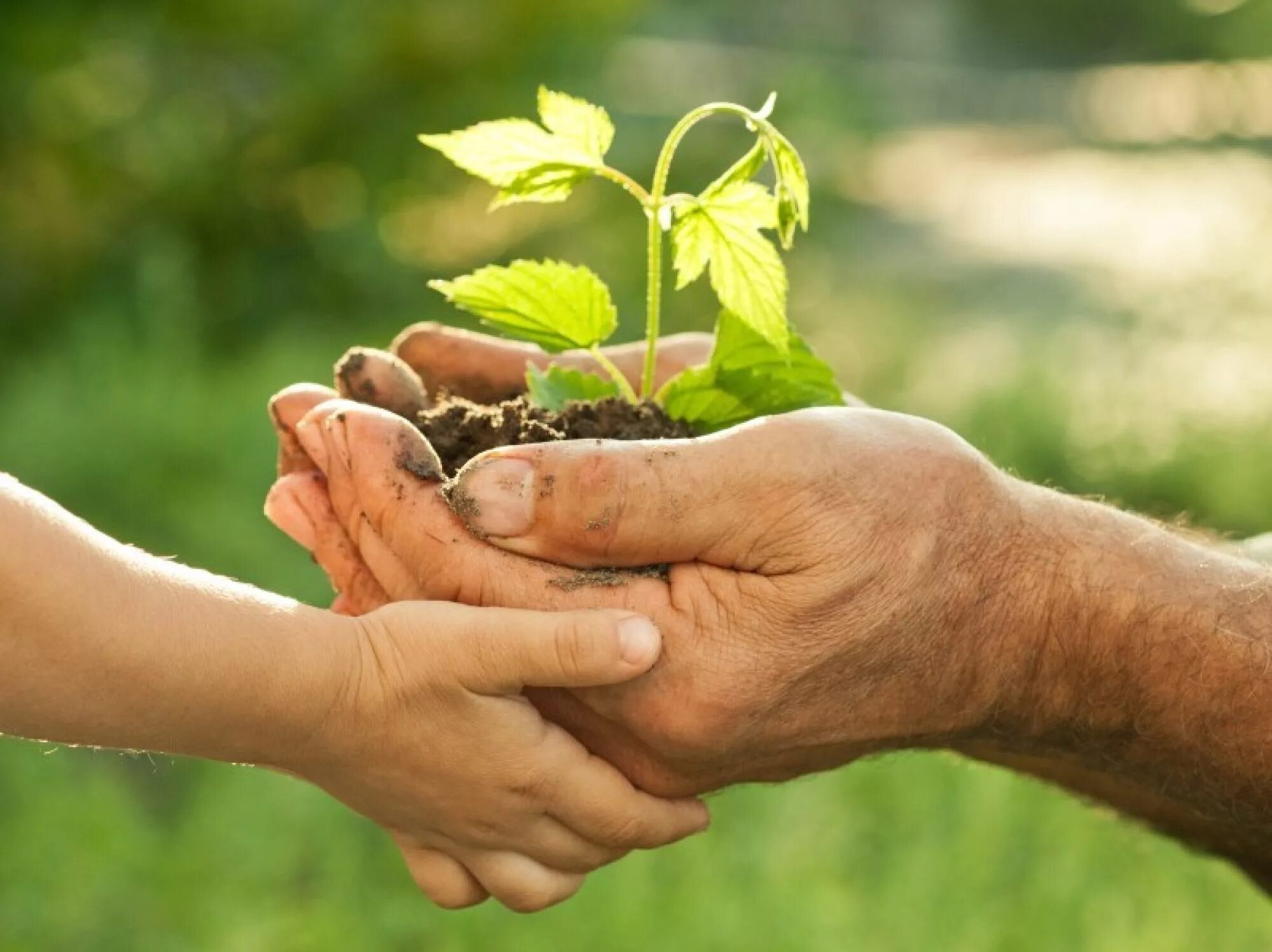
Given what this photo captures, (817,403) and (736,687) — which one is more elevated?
(817,403)

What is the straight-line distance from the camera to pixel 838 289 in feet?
24.3

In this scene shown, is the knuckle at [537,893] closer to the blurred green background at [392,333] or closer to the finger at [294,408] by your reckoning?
the finger at [294,408]

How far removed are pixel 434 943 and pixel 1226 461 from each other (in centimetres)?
312

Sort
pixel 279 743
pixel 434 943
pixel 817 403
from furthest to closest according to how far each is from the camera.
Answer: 1. pixel 434 943
2. pixel 817 403
3. pixel 279 743

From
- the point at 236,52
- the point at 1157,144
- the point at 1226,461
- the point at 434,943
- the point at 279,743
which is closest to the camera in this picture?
the point at 279,743

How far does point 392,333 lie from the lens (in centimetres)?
558

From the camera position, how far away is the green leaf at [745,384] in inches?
70.6

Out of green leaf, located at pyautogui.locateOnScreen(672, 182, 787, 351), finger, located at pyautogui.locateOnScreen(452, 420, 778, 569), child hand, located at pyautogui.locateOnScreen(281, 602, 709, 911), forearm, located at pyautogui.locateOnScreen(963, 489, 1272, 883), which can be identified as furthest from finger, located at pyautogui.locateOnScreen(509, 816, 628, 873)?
green leaf, located at pyautogui.locateOnScreen(672, 182, 787, 351)

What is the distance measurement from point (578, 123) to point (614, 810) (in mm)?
763

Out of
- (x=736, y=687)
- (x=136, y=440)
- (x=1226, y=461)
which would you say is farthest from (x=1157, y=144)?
(x=736, y=687)

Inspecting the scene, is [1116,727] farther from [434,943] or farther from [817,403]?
[434,943]

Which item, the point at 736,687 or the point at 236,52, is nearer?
the point at 736,687

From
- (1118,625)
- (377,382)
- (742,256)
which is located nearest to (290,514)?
(377,382)

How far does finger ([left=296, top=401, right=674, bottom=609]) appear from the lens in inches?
66.2
